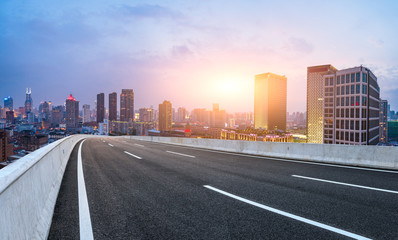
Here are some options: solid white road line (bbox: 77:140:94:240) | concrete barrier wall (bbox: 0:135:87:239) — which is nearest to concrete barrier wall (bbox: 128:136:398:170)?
solid white road line (bbox: 77:140:94:240)

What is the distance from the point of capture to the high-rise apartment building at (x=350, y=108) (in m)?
96.6

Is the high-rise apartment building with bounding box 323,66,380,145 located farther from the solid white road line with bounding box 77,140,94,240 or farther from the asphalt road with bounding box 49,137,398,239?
the solid white road line with bounding box 77,140,94,240

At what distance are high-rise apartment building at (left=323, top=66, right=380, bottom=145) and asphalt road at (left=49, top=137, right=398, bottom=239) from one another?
108540 mm

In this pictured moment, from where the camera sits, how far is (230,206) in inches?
163

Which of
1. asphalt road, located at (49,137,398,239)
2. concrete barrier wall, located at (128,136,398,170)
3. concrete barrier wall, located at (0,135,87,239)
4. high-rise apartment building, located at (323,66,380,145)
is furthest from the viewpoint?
high-rise apartment building, located at (323,66,380,145)

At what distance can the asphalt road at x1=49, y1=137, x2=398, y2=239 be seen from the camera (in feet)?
10.3

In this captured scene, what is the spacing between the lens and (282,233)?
305 cm

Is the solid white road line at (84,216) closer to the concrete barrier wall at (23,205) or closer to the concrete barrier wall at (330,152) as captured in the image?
the concrete barrier wall at (23,205)

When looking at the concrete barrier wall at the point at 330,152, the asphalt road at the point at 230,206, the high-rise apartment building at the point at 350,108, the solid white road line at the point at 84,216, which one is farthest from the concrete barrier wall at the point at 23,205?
the high-rise apartment building at the point at 350,108

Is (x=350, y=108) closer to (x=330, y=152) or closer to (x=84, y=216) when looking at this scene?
(x=330, y=152)

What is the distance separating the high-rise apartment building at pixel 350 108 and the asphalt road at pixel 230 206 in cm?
10854

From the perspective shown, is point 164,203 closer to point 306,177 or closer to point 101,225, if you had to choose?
point 101,225

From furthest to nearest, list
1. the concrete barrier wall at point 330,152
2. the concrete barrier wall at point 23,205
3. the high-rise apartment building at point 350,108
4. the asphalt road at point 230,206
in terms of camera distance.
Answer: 1. the high-rise apartment building at point 350,108
2. the concrete barrier wall at point 330,152
3. the asphalt road at point 230,206
4. the concrete barrier wall at point 23,205

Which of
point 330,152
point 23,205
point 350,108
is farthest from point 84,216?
point 350,108
